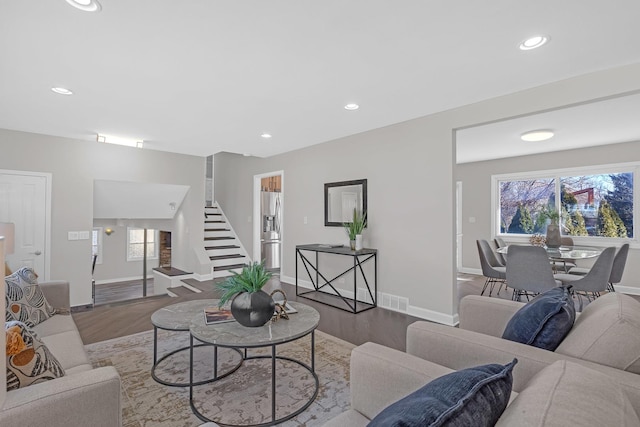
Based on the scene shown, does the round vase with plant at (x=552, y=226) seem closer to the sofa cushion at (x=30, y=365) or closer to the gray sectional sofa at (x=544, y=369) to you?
the gray sectional sofa at (x=544, y=369)

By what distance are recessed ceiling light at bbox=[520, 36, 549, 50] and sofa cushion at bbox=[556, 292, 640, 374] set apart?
1696 mm

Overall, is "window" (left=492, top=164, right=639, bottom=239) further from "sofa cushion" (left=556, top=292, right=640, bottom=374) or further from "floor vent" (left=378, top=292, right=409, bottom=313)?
"sofa cushion" (left=556, top=292, right=640, bottom=374)

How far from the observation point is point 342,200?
4734 millimetres

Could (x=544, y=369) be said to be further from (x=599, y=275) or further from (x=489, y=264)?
(x=489, y=264)

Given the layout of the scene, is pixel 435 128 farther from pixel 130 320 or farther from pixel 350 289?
pixel 130 320

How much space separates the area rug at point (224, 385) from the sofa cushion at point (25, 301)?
57 cm

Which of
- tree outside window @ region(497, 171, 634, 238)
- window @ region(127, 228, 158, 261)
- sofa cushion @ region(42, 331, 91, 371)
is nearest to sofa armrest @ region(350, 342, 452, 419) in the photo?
sofa cushion @ region(42, 331, 91, 371)

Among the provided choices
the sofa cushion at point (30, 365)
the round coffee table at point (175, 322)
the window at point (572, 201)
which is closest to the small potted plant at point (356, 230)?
the round coffee table at point (175, 322)

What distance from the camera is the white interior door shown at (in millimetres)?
4171

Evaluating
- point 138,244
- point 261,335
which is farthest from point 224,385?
point 138,244

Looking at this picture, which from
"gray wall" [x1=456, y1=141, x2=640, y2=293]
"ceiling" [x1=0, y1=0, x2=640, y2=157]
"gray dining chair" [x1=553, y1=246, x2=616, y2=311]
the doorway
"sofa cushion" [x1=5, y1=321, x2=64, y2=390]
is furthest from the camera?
the doorway

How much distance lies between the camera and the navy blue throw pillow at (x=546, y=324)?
4.69ft

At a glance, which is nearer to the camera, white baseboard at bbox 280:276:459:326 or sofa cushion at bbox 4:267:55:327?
sofa cushion at bbox 4:267:55:327

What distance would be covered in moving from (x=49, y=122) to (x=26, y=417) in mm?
3978
